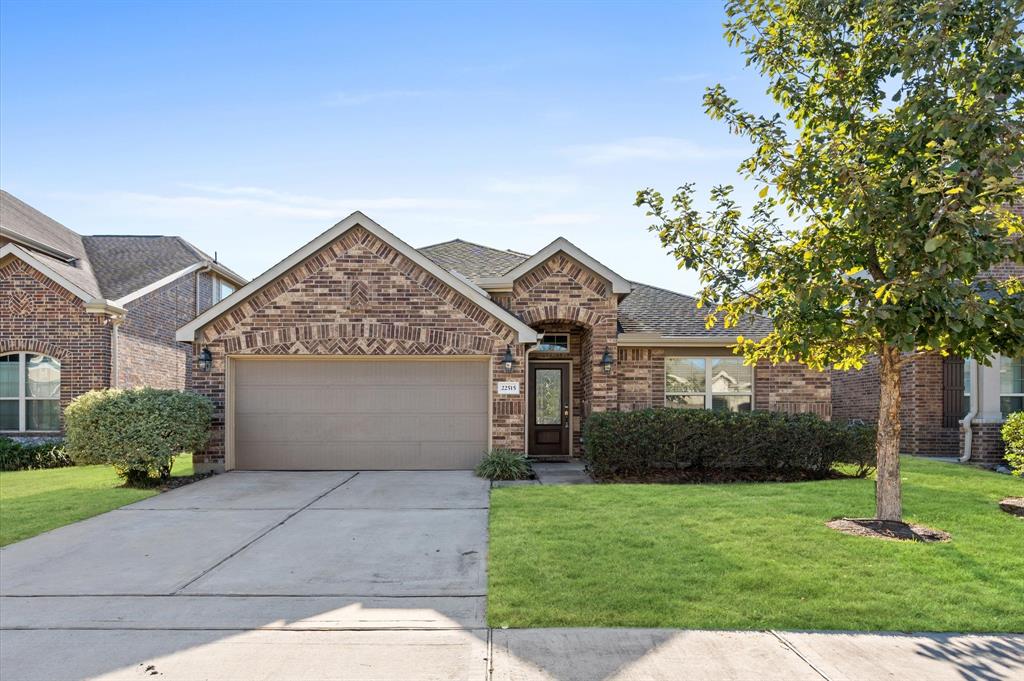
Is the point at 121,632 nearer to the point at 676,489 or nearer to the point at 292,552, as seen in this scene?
the point at 292,552

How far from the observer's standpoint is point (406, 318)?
48.0 feet

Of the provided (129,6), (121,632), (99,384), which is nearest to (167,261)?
(99,384)

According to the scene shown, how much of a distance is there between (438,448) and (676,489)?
508 cm

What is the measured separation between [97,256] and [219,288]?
12.6ft

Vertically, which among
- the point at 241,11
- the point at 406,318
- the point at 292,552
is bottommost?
the point at 292,552

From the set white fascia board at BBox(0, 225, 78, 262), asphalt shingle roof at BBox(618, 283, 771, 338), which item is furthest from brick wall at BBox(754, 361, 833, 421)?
white fascia board at BBox(0, 225, 78, 262)

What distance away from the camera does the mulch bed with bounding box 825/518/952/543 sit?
27.0 feet

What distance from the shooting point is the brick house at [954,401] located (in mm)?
15773

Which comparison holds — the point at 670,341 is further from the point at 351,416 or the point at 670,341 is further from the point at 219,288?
the point at 219,288

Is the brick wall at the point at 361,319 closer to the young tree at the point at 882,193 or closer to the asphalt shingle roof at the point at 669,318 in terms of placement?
the asphalt shingle roof at the point at 669,318

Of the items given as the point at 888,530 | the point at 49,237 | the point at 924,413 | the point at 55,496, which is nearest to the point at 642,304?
the point at 924,413

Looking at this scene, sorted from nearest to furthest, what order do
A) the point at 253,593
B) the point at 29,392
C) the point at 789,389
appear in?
the point at 253,593 < the point at 789,389 < the point at 29,392

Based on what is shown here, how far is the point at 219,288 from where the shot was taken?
2552 centimetres

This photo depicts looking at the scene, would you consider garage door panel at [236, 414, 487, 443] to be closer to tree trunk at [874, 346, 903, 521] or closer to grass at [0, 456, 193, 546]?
grass at [0, 456, 193, 546]
